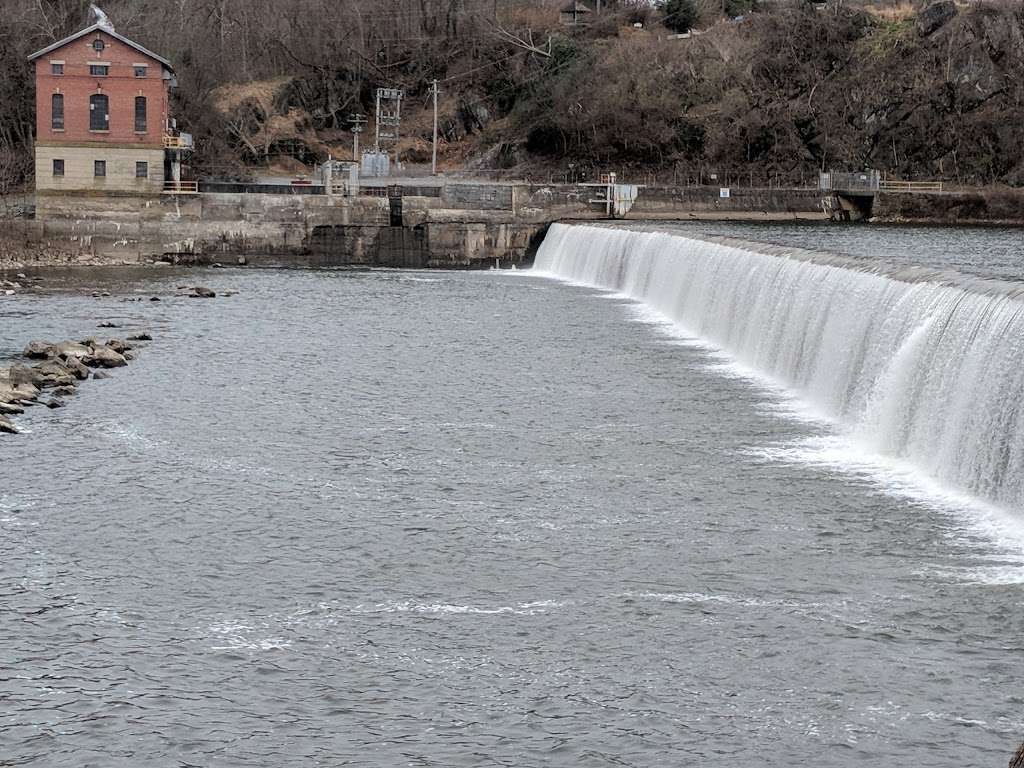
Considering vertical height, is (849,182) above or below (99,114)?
below

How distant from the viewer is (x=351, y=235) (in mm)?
68750

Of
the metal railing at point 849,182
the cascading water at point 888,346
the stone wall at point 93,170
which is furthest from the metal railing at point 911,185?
the cascading water at point 888,346

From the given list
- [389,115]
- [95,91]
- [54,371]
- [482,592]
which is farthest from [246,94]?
[482,592]

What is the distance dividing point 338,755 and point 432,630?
9.92ft

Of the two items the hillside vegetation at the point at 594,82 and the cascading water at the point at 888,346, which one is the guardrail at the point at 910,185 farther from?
the cascading water at the point at 888,346

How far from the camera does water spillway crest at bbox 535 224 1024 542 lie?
2000cm

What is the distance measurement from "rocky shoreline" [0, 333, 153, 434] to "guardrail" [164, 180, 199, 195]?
102ft

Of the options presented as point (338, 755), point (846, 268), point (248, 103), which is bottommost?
point (338, 755)

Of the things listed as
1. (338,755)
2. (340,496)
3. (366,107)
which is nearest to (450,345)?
(340,496)

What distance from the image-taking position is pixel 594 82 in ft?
352

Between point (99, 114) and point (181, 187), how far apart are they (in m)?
5.09

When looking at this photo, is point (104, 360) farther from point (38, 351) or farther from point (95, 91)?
A: point (95, 91)

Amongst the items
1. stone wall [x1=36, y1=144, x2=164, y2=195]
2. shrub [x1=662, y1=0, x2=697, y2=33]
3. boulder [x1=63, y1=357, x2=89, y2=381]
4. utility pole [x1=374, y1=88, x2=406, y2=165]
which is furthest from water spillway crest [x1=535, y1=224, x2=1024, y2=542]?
shrub [x1=662, y1=0, x2=697, y2=33]

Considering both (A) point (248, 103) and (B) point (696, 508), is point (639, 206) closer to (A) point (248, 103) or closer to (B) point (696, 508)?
(A) point (248, 103)
